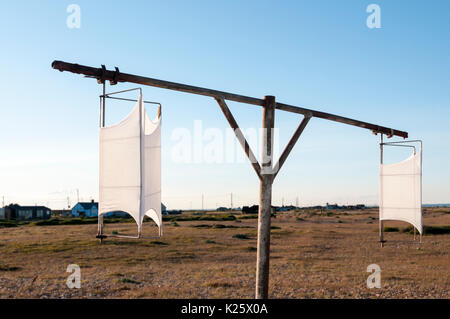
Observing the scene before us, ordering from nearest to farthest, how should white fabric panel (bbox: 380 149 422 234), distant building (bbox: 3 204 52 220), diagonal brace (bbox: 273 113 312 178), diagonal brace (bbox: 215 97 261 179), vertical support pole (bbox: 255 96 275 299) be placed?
diagonal brace (bbox: 215 97 261 179)
vertical support pole (bbox: 255 96 275 299)
diagonal brace (bbox: 273 113 312 178)
white fabric panel (bbox: 380 149 422 234)
distant building (bbox: 3 204 52 220)

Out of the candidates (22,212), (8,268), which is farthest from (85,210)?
(8,268)

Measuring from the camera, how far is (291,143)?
884 centimetres

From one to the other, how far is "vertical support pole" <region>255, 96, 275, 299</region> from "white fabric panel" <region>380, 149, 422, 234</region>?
496cm

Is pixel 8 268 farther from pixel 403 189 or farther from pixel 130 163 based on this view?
pixel 403 189

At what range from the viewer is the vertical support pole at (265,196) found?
26.6 feet

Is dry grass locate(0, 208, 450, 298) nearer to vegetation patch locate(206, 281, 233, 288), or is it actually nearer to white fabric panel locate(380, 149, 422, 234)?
vegetation patch locate(206, 281, 233, 288)

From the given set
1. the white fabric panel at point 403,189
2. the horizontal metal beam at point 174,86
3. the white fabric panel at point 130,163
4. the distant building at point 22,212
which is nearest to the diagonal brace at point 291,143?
the horizontal metal beam at point 174,86

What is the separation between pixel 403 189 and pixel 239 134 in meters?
6.02

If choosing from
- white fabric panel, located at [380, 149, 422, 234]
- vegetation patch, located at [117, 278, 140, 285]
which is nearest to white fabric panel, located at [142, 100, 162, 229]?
vegetation patch, located at [117, 278, 140, 285]

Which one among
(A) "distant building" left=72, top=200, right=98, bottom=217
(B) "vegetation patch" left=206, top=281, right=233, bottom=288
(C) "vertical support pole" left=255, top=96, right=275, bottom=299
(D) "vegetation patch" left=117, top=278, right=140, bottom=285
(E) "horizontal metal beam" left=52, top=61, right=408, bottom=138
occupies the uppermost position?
(E) "horizontal metal beam" left=52, top=61, right=408, bottom=138

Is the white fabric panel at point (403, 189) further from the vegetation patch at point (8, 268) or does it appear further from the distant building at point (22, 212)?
the distant building at point (22, 212)

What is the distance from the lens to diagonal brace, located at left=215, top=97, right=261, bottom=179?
794cm
